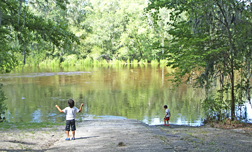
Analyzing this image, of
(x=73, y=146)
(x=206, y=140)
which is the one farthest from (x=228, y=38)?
(x=73, y=146)

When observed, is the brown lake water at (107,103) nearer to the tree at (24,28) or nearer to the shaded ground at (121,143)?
the tree at (24,28)

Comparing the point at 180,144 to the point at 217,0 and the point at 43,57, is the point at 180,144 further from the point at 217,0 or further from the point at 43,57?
the point at 43,57

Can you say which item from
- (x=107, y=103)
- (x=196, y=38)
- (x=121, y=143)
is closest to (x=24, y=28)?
(x=196, y=38)

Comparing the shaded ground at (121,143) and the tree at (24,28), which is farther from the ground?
the tree at (24,28)

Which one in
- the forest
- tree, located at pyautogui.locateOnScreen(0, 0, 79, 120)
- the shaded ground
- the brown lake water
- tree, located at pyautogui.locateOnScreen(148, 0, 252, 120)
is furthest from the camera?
the brown lake water

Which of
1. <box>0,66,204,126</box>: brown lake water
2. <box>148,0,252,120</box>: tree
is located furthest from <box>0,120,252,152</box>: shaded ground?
<box>0,66,204,126</box>: brown lake water

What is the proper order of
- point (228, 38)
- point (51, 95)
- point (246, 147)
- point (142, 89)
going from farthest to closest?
point (142, 89), point (51, 95), point (228, 38), point (246, 147)

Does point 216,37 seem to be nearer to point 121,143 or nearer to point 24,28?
point 121,143

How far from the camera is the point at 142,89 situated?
2656cm

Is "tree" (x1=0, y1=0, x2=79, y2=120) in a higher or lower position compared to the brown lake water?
higher

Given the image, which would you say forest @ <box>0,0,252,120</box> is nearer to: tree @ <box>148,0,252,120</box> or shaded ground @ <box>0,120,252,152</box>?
tree @ <box>148,0,252,120</box>

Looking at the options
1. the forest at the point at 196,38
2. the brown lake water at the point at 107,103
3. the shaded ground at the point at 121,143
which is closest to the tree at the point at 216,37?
the forest at the point at 196,38

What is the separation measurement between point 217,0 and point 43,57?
197 feet

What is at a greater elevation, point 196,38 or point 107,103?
point 196,38
